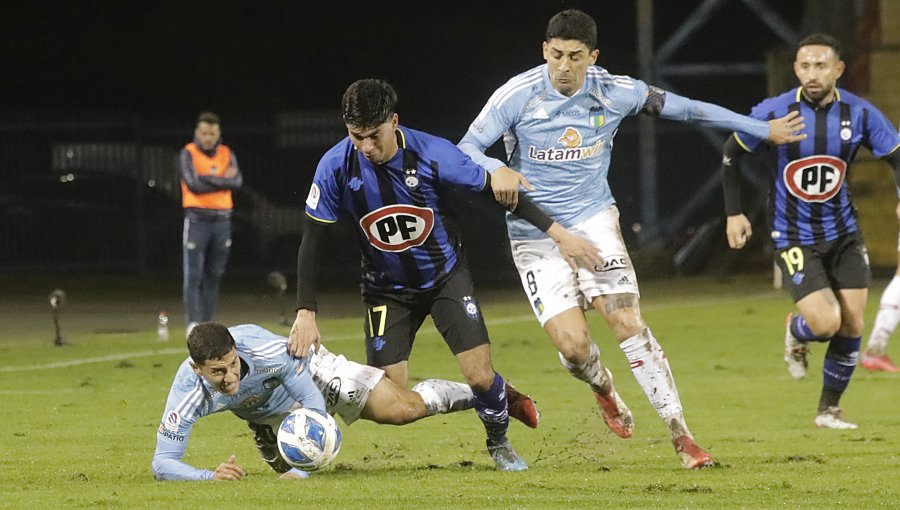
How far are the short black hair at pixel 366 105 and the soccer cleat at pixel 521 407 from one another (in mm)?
1817

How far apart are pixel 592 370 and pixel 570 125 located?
1.36 meters

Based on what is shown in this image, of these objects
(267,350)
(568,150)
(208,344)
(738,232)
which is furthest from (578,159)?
(208,344)

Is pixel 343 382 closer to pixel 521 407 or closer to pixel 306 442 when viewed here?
pixel 306 442

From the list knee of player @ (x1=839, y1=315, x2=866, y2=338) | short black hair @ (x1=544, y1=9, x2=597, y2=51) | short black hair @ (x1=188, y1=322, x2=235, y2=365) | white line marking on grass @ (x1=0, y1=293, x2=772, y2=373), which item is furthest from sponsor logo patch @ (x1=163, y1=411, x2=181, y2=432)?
white line marking on grass @ (x1=0, y1=293, x2=772, y2=373)

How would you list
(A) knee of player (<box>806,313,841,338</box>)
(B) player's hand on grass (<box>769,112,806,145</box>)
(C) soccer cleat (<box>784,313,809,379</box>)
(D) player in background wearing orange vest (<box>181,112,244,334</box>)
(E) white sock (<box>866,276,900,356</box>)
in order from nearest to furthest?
(B) player's hand on grass (<box>769,112,806,145</box>) < (A) knee of player (<box>806,313,841,338</box>) < (C) soccer cleat (<box>784,313,809,379</box>) < (E) white sock (<box>866,276,900,356</box>) < (D) player in background wearing orange vest (<box>181,112,244,334</box>)

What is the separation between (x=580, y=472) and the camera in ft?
25.1

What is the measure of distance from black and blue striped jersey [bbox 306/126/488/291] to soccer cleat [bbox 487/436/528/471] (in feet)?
3.01

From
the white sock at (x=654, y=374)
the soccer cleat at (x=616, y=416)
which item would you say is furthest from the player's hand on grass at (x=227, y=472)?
the soccer cleat at (x=616, y=416)

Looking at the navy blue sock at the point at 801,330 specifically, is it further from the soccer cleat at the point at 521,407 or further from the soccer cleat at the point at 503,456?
the soccer cleat at the point at 503,456

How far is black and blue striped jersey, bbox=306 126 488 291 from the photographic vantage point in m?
7.41

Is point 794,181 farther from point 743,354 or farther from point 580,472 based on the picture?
point 743,354

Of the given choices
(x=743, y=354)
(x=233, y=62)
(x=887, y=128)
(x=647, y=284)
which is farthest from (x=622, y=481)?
(x=233, y=62)

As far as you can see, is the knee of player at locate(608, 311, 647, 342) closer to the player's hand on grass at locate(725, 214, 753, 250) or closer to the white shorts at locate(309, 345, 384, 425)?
the player's hand on grass at locate(725, 214, 753, 250)

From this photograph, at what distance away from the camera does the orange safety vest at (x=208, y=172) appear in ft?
47.8
